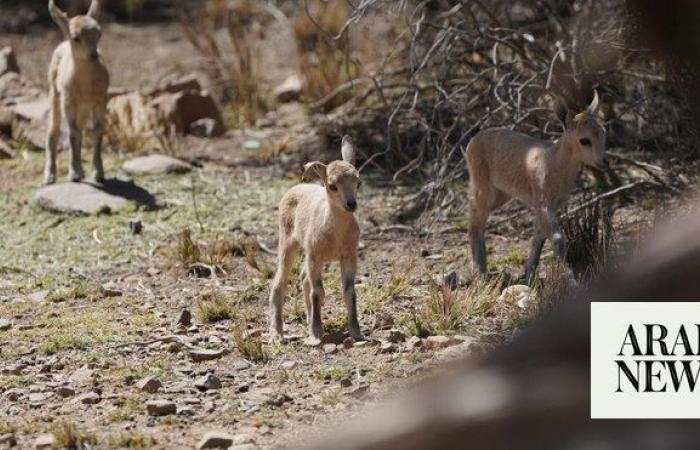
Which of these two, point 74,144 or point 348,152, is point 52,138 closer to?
point 74,144

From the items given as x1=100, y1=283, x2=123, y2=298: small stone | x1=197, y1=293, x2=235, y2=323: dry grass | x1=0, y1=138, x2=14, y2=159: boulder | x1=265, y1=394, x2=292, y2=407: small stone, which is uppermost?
x1=0, y1=138, x2=14, y2=159: boulder

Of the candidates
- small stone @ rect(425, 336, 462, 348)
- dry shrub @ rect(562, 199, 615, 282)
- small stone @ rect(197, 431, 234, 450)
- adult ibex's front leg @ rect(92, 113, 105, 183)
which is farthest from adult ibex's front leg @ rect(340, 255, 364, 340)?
adult ibex's front leg @ rect(92, 113, 105, 183)

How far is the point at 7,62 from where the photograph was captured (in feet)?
49.1

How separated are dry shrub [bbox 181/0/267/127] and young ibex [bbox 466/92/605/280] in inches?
215

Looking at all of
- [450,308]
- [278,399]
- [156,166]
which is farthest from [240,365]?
[156,166]

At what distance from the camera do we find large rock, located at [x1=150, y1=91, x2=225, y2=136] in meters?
13.7

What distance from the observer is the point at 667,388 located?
8.57 ft

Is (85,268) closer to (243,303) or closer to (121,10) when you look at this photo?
(243,303)

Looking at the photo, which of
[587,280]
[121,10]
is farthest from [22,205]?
[121,10]

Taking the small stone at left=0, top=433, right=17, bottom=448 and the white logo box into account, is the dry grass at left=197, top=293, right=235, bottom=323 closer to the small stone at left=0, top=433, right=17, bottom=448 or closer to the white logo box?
the small stone at left=0, top=433, right=17, bottom=448

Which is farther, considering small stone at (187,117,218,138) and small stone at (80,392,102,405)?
small stone at (187,117,218,138)

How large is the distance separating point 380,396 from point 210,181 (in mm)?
6187

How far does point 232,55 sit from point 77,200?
236 inches

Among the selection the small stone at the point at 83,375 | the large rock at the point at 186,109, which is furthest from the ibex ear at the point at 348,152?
the large rock at the point at 186,109
